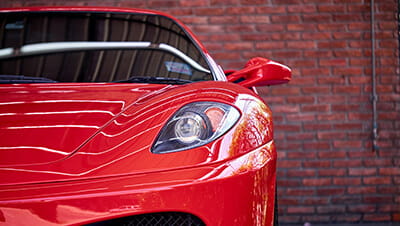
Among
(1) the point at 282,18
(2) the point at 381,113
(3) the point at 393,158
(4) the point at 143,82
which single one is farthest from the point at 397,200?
(4) the point at 143,82

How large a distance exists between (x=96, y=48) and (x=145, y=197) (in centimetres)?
120

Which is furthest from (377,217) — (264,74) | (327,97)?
(264,74)

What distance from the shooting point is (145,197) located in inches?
45.7

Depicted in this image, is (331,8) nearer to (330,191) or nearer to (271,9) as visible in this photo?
(271,9)

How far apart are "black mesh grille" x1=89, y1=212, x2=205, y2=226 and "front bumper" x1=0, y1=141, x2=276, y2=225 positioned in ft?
0.13

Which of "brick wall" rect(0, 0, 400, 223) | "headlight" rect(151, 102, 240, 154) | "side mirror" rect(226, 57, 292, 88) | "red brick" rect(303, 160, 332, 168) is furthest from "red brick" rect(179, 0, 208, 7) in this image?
"headlight" rect(151, 102, 240, 154)

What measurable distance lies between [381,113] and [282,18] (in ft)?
4.02

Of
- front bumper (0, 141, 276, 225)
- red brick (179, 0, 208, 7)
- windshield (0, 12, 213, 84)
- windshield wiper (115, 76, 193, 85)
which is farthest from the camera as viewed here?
red brick (179, 0, 208, 7)

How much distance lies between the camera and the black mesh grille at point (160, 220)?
120 centimetres

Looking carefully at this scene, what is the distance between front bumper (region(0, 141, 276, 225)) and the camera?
1.12 m

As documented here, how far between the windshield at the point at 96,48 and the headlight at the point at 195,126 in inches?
20.4

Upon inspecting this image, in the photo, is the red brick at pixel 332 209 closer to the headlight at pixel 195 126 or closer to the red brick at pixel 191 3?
the red brick at pixel 191 3

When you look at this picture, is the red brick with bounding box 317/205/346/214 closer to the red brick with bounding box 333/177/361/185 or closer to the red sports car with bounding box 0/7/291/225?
the red brick with bounding box 333/177/361/185

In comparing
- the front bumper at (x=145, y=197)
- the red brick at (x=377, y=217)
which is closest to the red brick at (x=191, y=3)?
the red brick at (x=377, y=217)
